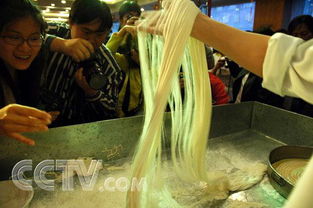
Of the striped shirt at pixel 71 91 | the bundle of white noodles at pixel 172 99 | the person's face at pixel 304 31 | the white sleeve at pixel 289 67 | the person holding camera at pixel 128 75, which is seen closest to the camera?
the white sleeve at pixel 289 67

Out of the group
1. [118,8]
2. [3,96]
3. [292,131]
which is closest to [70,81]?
[3,96]

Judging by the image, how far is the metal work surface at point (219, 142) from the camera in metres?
0.88

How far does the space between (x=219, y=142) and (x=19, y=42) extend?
41.9 inches

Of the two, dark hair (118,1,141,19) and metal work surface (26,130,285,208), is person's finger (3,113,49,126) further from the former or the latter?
dark hair (118,1,141,19)

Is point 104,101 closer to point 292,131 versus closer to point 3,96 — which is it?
point 3,96

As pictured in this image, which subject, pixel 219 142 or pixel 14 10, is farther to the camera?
pixel 219 142

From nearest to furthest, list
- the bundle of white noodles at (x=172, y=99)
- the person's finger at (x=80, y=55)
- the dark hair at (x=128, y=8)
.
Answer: the bundle of white noodles at (x=172, y=99) → the person's finger at (x=80, y=55) → the dark hair at (x=128, y=8)

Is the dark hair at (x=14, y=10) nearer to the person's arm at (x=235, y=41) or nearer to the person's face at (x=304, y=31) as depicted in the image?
the person's arm at (x=235, y=41)

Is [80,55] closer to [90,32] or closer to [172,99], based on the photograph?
[90,32]

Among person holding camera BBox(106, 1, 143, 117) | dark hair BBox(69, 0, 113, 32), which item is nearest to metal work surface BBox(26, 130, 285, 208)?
person holding camera BBox(106, 1, 143, 117)

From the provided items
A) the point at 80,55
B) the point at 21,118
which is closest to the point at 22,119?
the point at 21,118

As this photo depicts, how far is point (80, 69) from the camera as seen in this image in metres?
1.18

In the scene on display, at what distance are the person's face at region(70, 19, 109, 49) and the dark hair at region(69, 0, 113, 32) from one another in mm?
15

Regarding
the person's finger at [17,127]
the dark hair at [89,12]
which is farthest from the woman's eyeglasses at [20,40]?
the person's finger at [17,127]
